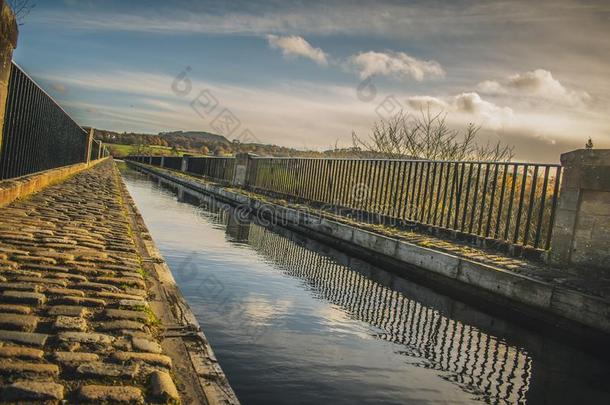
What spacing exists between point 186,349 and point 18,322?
0.93 meters

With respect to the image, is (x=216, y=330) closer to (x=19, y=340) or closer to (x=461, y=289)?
(x=19, y=340)

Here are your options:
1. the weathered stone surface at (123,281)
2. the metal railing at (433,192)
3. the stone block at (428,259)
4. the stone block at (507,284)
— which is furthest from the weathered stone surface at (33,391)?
the metal railing at (433,192)

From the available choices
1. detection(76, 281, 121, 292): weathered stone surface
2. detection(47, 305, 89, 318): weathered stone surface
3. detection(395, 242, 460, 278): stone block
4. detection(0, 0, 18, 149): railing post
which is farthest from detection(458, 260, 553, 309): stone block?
detection(0, 0, 18, 149): railing post

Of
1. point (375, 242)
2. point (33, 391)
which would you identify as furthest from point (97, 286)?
point (375, 242)

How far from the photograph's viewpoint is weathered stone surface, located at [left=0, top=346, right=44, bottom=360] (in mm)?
2234

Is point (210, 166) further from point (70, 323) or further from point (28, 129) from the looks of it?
point (70, 323)

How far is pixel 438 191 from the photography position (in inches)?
350

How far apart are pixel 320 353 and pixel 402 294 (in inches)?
96.1

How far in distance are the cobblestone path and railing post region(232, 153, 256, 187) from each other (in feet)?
59.3

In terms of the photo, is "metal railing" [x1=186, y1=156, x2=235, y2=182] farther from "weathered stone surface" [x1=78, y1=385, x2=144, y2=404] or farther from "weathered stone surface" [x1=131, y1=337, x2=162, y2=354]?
"weathered stone surface" [x1=78, y1=385, x2=144, y2=404]

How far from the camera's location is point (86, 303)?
3.11m

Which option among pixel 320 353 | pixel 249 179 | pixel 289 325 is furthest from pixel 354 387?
pixel 249 179

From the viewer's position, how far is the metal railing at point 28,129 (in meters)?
7.34

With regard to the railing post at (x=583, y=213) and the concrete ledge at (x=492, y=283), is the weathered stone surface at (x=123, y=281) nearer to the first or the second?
the concrete ledge at (x=492, y=283)
